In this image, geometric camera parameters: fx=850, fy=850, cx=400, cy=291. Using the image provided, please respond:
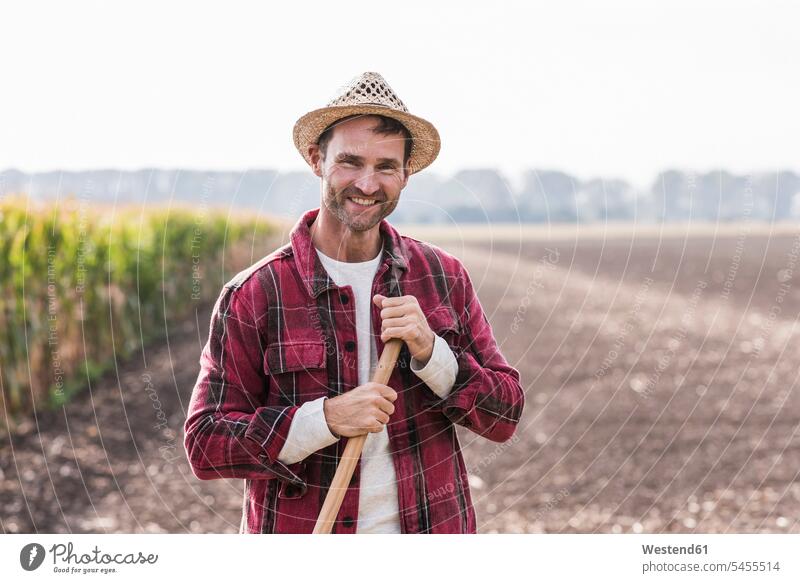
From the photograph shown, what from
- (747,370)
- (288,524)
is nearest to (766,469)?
(747,370)

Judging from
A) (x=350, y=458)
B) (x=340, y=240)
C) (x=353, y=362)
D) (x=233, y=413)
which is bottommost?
(x=350, y=458)

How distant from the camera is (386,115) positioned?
2346 millimetres

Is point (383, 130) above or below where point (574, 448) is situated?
Result: above

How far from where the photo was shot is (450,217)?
2.98m

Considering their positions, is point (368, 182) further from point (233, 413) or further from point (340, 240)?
point (233, 413)

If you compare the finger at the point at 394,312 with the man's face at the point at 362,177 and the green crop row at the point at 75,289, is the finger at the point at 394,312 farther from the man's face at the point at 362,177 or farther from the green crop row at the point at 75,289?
the green crop row at the point at 75,289

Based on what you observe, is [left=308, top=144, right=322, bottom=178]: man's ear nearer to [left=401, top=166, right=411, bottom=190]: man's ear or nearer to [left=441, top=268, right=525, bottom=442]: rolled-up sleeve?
[left=401, top=166, right=411, bottom=190]: man's ear

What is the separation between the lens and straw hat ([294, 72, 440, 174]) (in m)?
2.30

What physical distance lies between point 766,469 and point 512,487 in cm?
183

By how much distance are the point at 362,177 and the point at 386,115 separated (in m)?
A: 0.20
